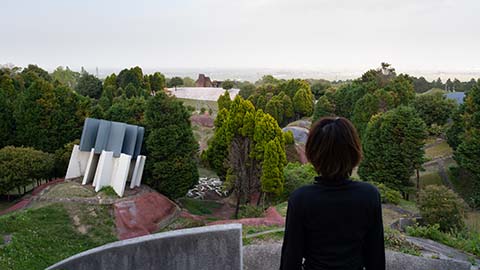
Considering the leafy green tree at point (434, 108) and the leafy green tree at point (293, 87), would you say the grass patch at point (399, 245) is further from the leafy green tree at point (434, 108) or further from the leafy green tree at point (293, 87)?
the leafy green tree at point (293, 87)

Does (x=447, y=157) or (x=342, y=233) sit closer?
(x=342, y=233)

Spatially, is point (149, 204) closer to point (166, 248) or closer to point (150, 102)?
point (150, 102)

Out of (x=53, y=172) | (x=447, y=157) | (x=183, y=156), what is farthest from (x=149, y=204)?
(x=447, y=157)

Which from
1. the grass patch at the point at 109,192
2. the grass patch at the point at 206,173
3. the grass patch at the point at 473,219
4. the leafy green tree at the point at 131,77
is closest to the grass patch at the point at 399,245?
the grass patch at the point at 473,219

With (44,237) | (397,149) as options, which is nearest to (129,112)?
(44,237)

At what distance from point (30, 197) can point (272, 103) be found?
71.7 ft

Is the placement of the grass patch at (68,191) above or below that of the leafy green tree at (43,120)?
below

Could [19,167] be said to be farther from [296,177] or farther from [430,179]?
[430,179]

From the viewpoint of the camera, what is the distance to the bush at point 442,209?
35.3 feet

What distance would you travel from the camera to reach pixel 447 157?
22.8m

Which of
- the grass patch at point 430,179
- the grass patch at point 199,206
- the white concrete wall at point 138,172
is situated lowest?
the grass patch at point 199,206

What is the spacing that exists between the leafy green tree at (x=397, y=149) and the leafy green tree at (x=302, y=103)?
1748cm

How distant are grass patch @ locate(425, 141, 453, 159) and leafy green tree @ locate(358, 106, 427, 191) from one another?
7785 mm

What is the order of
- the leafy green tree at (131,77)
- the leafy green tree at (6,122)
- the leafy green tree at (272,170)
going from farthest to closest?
the leafy green tree at (131,77) → the leafy green tree at (6,122) → the leafy green tree at (272,170)
